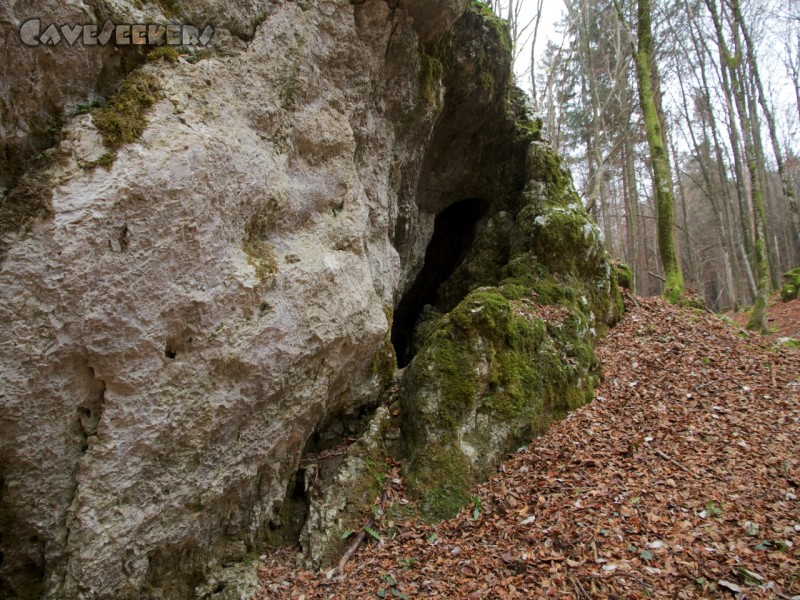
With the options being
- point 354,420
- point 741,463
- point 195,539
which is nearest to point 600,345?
point 741,463

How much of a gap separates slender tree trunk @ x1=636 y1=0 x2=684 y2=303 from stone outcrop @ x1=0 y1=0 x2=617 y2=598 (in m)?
4.55

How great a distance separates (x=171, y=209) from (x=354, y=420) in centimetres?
350

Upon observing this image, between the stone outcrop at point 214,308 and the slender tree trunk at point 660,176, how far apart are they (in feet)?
14.9

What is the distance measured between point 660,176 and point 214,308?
9.81 meters

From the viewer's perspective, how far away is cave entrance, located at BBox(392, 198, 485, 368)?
10055 mm

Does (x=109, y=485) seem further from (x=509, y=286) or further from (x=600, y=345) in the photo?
(x=600, y=345)

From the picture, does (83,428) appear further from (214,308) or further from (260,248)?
(260,248)

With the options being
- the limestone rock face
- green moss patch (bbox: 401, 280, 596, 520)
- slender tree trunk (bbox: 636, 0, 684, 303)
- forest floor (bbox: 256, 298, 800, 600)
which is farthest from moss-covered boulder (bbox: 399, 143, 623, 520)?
slender tree trunk (bbox: 636, 0, 684, 303)

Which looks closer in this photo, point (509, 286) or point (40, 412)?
point (40, 412)

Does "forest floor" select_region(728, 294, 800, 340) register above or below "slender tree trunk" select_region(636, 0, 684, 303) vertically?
below

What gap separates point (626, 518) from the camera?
4.13m

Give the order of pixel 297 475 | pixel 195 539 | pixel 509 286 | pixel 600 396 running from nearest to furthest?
pixel 195 539
pixel 297 475
pixel 600 396
pixel 509 286

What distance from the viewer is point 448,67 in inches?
298

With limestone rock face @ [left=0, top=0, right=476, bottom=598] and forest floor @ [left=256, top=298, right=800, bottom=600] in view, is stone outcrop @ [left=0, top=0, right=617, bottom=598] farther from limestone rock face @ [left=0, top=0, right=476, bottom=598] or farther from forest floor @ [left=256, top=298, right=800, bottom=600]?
forest floor @ [left=256, top=298, right=800, bottom=600]
